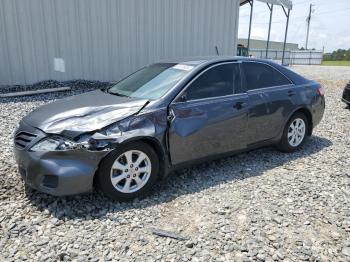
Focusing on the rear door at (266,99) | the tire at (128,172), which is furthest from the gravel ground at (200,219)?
the rear door at (266,99)

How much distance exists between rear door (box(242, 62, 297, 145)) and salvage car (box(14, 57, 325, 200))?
14mm

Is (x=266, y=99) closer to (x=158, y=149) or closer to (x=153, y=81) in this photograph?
(x=153, y=81)

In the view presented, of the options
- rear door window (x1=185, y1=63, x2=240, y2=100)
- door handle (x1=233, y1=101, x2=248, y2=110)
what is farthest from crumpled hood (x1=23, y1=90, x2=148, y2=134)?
door handle (x1=233, y1=101, x2=248, y2=110)

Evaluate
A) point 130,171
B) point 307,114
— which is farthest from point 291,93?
point 130,171

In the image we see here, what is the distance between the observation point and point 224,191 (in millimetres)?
3807

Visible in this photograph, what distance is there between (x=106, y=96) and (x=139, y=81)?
0.51m

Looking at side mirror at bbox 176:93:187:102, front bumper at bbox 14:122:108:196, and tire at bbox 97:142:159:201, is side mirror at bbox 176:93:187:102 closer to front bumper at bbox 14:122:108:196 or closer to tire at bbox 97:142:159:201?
tire at bbox 97:142:159:201

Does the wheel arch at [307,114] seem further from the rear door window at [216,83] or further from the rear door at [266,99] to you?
the rear door window at [216,83]

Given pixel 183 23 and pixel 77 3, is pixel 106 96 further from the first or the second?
pixel 183 23

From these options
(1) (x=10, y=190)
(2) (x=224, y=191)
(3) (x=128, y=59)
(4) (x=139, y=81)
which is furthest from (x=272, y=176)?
(3) (x=128, y=59)

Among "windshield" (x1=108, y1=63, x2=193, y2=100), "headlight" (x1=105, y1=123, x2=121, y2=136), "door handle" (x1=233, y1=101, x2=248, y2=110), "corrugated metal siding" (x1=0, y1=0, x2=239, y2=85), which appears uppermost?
"corrugated metal siding" (x1=0, y1=0, x2=239, y2=85)

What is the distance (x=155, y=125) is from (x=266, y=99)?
1.86m

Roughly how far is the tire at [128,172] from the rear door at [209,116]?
31cm

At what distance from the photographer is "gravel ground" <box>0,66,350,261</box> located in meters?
2.73
